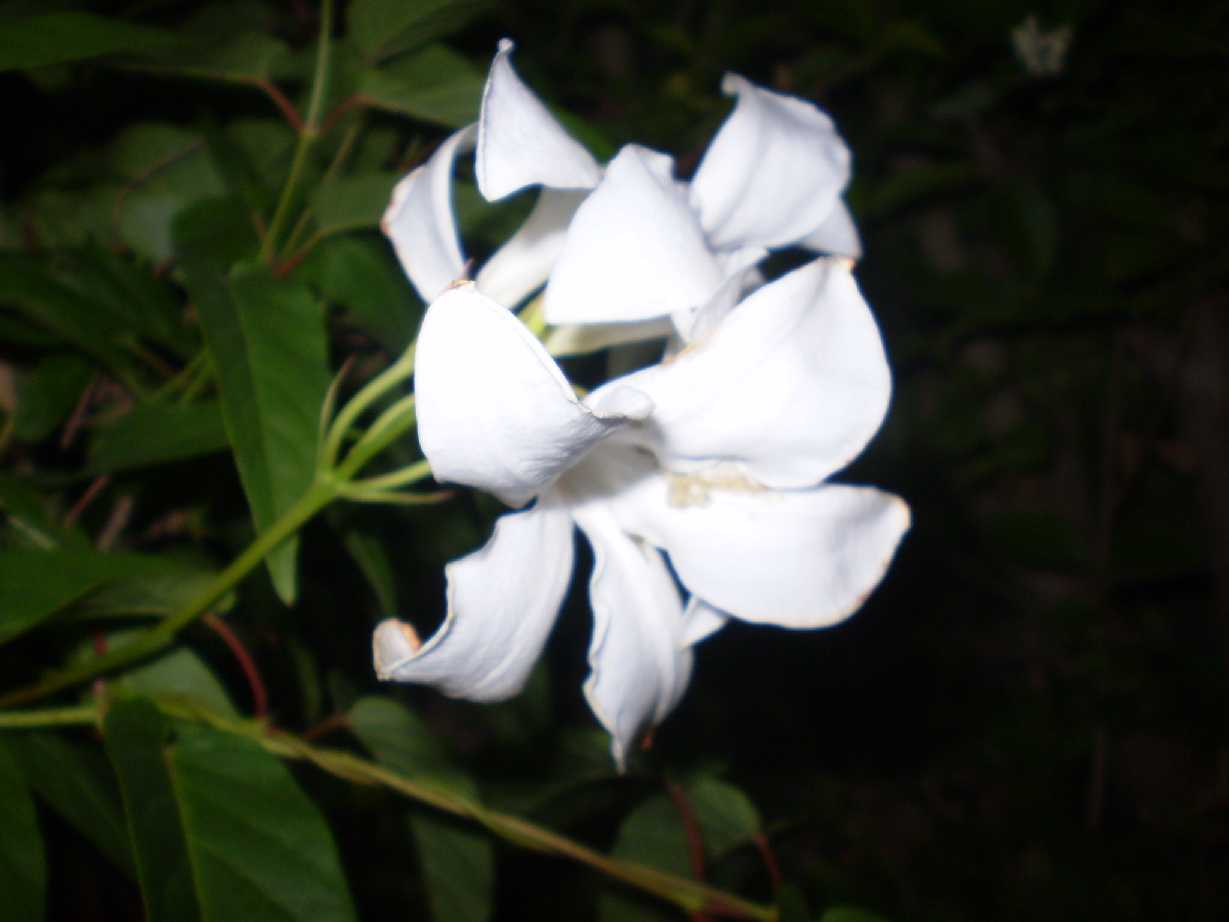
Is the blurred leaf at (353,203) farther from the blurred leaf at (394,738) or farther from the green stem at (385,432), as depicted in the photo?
the blurred leaf at (394,738)

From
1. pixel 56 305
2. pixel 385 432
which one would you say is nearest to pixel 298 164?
pixel 56 305

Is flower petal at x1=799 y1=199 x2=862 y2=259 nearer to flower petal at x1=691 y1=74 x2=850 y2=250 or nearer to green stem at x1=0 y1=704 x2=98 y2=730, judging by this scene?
flower petal at x1=691 y1=74 x2=850 y2=250

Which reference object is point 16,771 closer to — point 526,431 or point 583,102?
point 526,431

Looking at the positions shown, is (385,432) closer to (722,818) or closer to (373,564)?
(373,564)

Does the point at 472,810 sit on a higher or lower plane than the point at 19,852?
lower

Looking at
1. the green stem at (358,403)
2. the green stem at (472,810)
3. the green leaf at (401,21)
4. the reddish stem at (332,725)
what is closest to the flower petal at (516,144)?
the green stem at (358,403)
